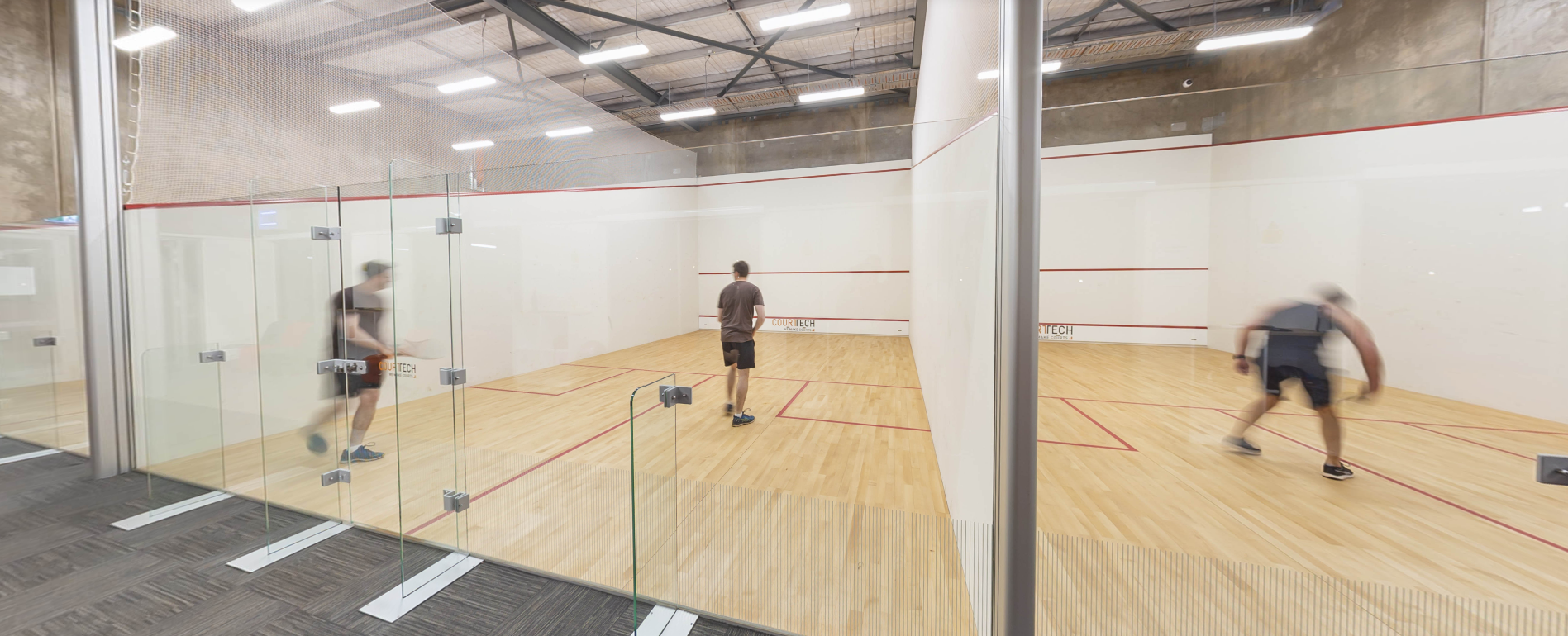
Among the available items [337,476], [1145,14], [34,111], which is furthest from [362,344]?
[1145,14]

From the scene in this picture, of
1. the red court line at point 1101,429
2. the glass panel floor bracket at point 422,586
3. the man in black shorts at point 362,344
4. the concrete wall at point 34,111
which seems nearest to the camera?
the red court line at point 1101,429

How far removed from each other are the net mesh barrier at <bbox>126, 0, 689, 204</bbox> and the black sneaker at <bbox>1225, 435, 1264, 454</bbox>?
1.78 meters

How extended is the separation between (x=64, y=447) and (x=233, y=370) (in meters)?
2.16

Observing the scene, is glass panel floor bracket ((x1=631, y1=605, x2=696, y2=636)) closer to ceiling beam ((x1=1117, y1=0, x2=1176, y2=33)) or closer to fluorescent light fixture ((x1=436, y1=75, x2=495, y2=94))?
fluorescent light fixture ((x1=436, y1=75, x2=495, y2=94))

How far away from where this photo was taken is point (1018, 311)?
102cm

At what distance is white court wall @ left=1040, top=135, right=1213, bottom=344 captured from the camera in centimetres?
109

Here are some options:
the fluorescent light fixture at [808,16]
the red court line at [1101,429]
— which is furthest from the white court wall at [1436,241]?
the fluorescent light fixture at [808,16]

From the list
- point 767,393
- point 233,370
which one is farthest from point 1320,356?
point 233,370

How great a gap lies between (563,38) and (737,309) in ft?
19.1

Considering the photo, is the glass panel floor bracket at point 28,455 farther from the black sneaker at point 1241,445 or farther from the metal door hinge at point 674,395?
the black sneaker at point 1241,445

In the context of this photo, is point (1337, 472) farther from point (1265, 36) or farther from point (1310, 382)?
point (1265, 36)

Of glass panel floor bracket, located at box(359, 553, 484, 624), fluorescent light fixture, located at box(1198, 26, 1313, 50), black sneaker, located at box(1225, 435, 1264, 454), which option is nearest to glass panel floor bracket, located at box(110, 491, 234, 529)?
glass panel floor bracket, located at box(359, 553, 484, 624)

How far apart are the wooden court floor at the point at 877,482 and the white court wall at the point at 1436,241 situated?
0.11 metres

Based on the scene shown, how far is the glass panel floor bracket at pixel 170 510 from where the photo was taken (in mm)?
2117
